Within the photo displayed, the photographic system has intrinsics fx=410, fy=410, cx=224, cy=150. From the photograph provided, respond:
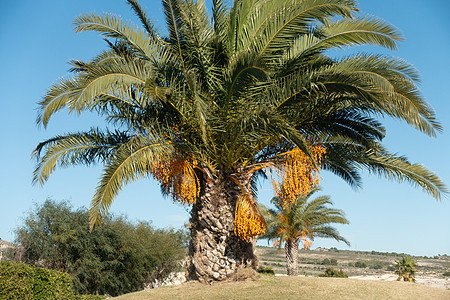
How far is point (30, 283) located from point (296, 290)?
8.56 m

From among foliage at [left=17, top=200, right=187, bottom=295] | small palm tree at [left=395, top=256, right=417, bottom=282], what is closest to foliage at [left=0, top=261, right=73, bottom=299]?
foliage at [left=17, top=200, right=187, bottom=295]

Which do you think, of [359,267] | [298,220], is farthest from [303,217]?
[359,267]

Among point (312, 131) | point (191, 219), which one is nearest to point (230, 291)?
point (191, 219)

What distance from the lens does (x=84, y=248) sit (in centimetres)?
2564

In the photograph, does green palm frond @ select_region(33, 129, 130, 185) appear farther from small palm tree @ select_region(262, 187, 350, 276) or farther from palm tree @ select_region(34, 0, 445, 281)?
small palm tree @ select_region(262, 187, 350, 276)

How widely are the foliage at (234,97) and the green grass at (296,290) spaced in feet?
5.32

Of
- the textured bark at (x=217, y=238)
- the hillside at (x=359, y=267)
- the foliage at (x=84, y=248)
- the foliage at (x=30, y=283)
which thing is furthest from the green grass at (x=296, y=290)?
the hillside at (x=359, y=267)

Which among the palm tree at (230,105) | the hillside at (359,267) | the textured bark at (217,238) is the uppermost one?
the palm tree at (230,105)

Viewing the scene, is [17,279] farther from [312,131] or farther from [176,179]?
[312,131]

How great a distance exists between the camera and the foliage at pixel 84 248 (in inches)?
989

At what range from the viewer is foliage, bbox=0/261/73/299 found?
1235 cm

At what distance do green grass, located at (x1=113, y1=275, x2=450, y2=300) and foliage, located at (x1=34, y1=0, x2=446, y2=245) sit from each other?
1622 millimetres

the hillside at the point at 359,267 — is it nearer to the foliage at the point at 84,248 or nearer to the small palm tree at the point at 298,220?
the small palm tree at the point at 298,220

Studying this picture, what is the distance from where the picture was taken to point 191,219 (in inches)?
512
